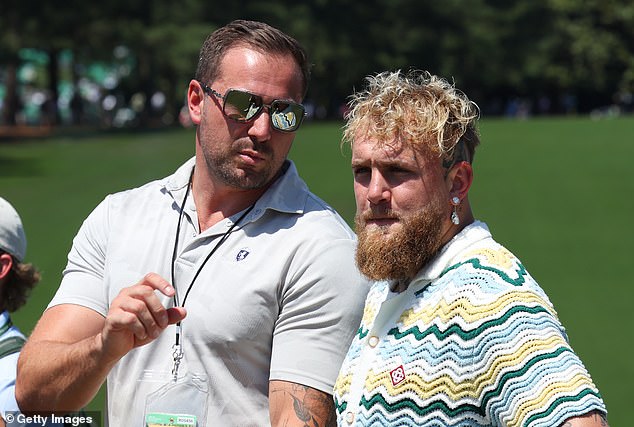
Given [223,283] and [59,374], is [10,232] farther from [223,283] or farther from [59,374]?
[223,283]

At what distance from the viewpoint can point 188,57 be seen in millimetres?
53000

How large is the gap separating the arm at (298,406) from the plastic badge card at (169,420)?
250mm

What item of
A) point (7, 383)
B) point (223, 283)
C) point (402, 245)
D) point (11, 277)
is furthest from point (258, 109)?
point (11, 277)

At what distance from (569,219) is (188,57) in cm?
3314

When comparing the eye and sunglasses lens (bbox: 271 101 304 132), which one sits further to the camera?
sunglasses lens (bbox: 271 101 304 132)

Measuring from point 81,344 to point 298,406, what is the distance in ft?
2.27

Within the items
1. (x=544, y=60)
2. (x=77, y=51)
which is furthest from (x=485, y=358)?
(x=544, y=60)

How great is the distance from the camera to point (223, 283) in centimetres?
339

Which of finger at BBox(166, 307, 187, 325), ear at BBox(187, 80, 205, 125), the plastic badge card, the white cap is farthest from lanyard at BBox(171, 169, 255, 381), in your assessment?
the white cap

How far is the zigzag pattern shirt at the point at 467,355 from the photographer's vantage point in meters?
2.63

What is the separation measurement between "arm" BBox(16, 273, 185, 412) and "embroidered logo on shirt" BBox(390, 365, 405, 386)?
2.01ft

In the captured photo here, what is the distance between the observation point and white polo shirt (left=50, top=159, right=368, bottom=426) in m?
3.33

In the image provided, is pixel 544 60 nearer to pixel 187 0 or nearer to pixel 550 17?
pixel 550 17

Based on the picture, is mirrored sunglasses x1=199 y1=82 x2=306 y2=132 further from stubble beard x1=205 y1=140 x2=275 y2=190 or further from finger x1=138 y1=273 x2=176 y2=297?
finger x1=138 y1=273 x2=176 y2=297
